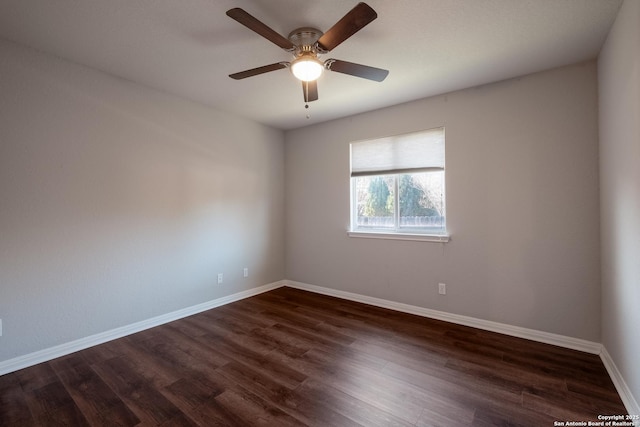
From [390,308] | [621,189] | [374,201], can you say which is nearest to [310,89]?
[374,201]

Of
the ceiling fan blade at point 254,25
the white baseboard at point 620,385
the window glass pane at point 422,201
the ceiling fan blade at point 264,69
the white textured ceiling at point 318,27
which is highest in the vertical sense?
the white textured ceiling at point 318,27

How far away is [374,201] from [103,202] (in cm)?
303

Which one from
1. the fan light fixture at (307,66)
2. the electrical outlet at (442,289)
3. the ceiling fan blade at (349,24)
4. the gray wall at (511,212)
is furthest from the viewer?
the electrical outlet at (442,289)

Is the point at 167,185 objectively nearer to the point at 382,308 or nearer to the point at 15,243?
the point at 15,243

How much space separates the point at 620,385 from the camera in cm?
186

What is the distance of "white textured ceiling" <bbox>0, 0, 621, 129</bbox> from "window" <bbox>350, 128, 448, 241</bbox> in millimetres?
701

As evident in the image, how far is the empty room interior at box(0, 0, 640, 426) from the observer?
1807mm

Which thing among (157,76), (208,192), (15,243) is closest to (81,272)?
(15,243)

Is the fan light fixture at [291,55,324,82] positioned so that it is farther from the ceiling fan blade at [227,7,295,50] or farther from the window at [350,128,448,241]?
the window at [350,128,448,241]

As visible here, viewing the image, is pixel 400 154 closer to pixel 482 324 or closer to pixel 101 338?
pixel 482 324

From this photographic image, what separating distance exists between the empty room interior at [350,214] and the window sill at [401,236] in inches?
0.9

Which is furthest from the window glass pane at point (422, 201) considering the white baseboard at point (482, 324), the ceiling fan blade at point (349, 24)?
the ceiling fan blade at point (349, 24)

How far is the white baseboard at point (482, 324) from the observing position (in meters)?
2.45

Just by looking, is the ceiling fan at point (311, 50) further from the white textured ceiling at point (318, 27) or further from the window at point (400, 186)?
the window at point (400, 186)
